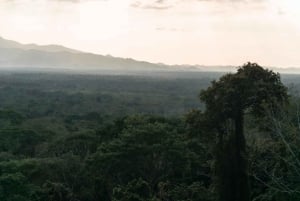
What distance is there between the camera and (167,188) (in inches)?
897

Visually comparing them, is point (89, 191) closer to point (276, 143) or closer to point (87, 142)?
point (87, 142)

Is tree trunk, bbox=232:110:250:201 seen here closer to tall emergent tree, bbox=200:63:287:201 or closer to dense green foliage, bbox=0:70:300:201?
tall emergent tree, bbox=200:63:287:201

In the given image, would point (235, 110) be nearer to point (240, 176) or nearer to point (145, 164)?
point (240, 176)

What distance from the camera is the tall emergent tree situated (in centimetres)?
1778

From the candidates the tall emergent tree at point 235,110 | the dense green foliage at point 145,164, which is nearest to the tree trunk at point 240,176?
the tall emergent tree at point 235,110

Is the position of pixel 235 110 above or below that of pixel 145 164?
above

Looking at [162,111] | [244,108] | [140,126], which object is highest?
[244,108]

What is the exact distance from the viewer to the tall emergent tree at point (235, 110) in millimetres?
17781

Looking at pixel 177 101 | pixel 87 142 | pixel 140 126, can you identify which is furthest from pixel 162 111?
pixel 140 126

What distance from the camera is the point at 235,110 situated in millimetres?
18734

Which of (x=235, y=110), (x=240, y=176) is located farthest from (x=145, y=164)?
(x=240, y=176)

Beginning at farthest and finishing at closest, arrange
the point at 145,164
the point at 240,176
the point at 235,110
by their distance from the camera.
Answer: the point at 145,164, the point at 235,110, the point at 240,176

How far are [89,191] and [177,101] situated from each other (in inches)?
3045

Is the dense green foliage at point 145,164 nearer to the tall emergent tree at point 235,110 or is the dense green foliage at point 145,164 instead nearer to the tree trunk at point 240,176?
the tree trunk at point 240,176
